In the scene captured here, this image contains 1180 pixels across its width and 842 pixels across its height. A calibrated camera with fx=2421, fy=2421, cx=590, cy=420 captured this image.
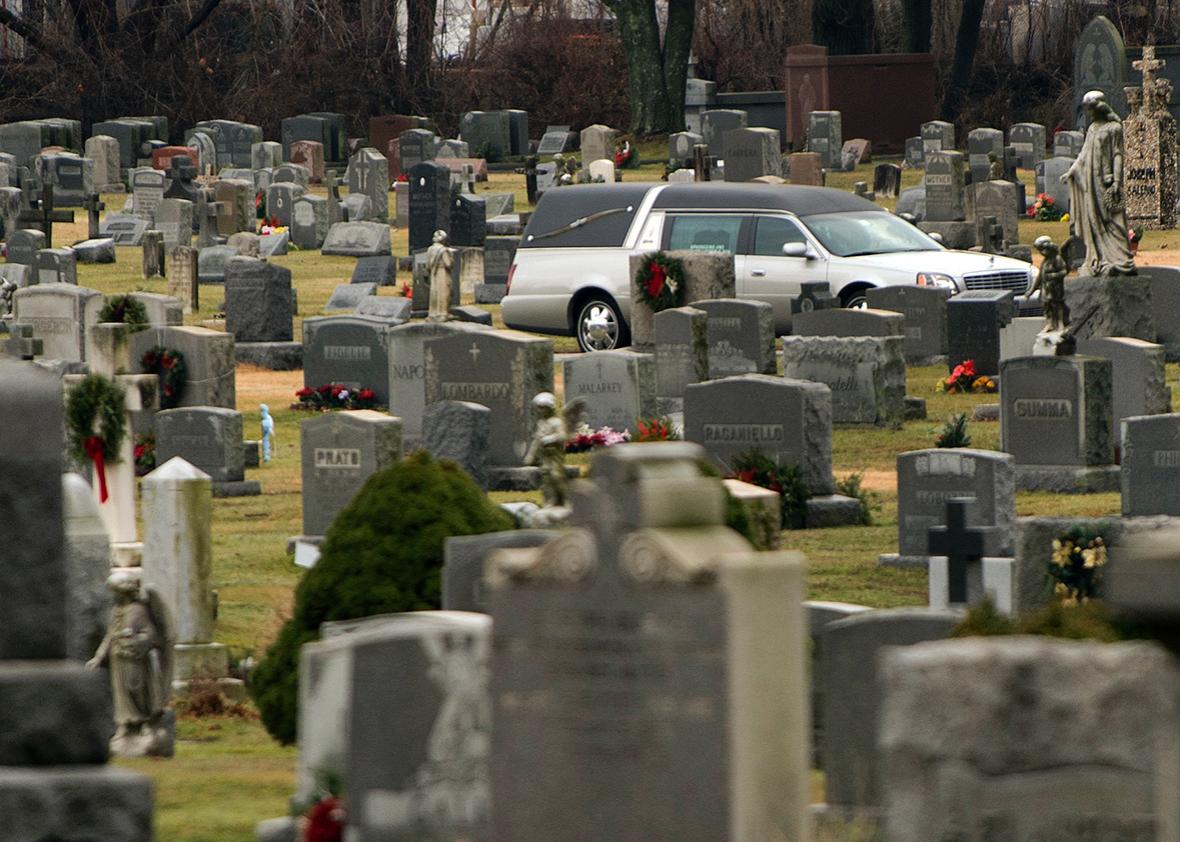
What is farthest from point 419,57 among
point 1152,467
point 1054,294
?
point 1152,467

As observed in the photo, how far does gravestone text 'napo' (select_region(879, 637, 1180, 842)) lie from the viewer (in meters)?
5.75

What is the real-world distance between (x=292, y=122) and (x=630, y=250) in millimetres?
26157

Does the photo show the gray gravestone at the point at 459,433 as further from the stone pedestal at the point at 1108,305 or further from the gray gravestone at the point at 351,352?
the stone pedestal at the point at 1108,305

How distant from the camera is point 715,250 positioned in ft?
81.5

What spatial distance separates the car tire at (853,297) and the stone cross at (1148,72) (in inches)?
425

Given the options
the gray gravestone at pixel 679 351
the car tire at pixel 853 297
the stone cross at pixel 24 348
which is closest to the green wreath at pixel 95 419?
the stone cross at pixel 24 348

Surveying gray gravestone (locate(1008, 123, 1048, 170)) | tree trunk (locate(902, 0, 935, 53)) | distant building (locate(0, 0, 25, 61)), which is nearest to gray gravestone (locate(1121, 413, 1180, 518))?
gray gravestone (locate(1008, 123, 1048, 170))

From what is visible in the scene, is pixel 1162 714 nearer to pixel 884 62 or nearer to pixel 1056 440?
pixel 1056 440

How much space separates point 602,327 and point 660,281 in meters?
1.47

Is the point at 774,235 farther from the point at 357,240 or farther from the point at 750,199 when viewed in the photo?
the point at 357,240

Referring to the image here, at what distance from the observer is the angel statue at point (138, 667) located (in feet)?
33.9

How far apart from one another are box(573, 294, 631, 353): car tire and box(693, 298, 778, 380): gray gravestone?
2568mm

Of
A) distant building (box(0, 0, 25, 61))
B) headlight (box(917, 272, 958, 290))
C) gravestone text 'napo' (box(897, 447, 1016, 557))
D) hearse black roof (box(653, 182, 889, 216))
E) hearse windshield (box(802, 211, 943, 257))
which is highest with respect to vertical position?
distant building (box(0, 0, 25, 61))

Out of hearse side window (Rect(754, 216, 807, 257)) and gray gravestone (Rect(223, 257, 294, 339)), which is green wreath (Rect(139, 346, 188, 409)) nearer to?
gray gravestone (Rect(223, 257, 294, 339))
